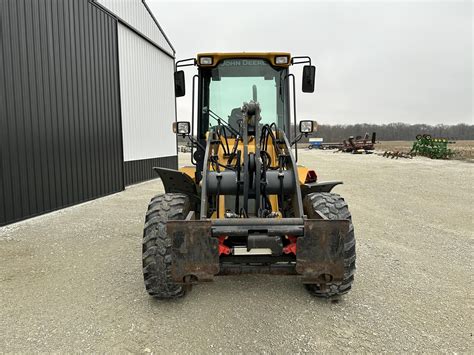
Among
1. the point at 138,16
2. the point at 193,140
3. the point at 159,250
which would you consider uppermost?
the point at 138,16

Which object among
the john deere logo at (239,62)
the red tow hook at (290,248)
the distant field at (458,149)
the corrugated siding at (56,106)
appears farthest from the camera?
the distant field at (458,149)

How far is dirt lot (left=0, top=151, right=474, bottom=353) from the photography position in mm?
2893

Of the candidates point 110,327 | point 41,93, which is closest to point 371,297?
point 110,327

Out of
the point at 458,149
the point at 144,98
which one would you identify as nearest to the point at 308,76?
the point at 144,98

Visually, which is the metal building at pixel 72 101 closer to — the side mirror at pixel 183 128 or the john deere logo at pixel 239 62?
the side mirror at pixel 183 128

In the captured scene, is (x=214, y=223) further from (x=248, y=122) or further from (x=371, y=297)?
(x=371, y=297)

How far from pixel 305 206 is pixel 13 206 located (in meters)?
6.06

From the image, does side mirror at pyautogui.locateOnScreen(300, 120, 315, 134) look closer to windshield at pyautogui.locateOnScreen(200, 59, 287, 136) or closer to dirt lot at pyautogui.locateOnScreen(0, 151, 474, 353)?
windshield at pyautogui.locateOnScreen(200, 59, 287, 136)

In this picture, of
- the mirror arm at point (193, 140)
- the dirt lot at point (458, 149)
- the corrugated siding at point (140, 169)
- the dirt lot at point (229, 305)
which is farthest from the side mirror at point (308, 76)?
the dirt lot at point (458, 149)

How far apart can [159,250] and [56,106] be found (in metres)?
6.64

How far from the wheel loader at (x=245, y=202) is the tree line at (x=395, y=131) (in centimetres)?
8809

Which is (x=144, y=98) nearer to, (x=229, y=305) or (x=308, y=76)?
(x=308, y=76)

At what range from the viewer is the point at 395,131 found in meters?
98.0

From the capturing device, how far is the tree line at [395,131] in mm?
92438
